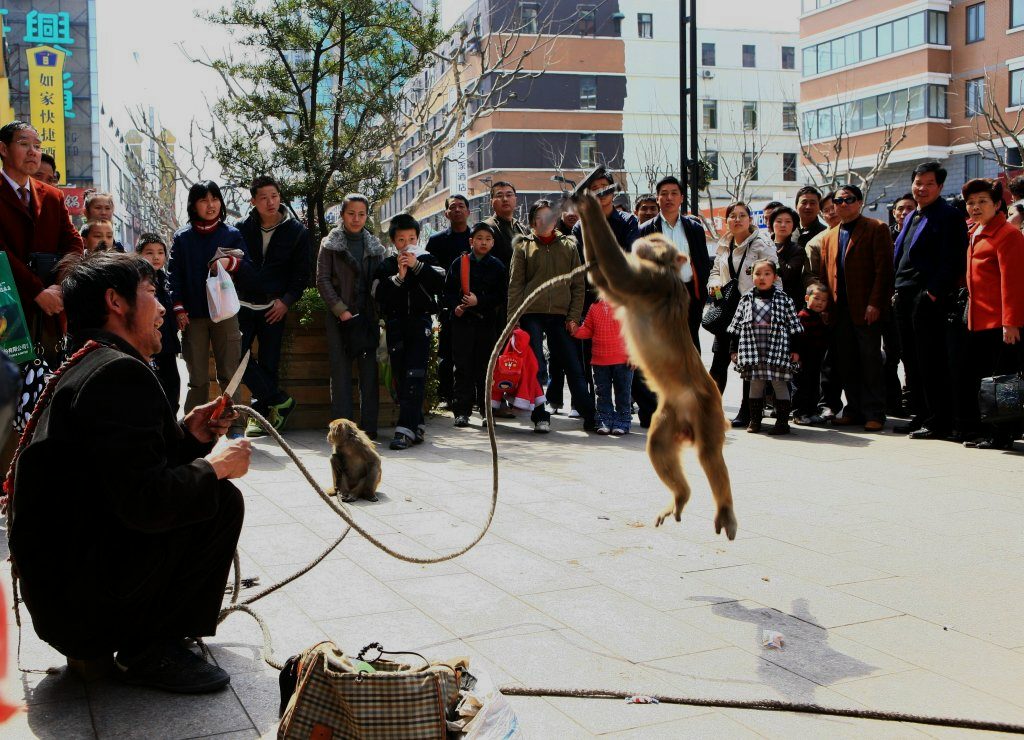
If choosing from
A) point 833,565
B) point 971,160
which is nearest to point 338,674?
point 833,565

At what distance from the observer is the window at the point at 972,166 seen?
3472 centimetres

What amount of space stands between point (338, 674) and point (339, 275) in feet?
19.9

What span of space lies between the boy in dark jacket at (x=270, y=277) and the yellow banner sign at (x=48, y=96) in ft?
92.4

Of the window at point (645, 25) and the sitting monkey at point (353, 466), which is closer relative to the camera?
the sitting monkey at point (353, 466)

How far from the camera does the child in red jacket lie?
338 inches

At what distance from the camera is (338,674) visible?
2.64m

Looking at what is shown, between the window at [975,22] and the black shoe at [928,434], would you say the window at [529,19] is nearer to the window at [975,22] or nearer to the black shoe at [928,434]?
the black shoe at [928,434]

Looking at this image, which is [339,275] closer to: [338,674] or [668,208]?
[668,208]

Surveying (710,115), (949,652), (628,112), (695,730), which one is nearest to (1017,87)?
(710,115)

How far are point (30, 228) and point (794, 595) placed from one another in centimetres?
493

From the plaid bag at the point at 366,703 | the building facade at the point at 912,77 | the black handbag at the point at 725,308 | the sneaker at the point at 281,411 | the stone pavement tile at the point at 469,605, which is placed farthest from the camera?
the building facade at the point at 912,77

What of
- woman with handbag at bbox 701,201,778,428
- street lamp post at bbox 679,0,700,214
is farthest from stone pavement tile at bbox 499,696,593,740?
street lamp post at bbox 679,0,700,214

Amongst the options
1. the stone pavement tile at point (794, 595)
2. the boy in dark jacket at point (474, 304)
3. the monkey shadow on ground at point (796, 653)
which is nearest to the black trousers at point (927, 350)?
the boy in dark jacket at point (474, 304)

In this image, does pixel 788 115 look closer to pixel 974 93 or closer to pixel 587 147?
pixel 587 147
